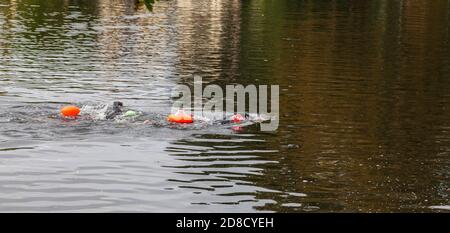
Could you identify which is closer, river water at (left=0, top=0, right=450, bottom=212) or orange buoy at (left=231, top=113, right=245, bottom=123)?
river water at (left=0, top=0, right=450, bottom=212)

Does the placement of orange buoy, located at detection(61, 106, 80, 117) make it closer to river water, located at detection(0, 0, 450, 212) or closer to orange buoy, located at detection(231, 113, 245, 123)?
river water, located at detection(0, 0, 450, 212)

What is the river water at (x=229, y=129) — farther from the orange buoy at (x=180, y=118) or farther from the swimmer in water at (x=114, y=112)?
the orange buoy at (x=180, y=118)

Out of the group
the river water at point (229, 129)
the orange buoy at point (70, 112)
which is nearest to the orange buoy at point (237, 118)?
the river water at point (229, 129)

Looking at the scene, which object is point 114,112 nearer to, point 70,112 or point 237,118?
point 70,112

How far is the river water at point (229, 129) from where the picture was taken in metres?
21.6

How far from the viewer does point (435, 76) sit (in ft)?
148

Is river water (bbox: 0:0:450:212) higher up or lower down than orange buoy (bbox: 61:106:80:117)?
lower down

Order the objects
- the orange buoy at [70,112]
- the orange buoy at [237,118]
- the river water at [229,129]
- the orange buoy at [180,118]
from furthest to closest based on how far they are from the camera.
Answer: the orange buoy at [237,118], the orange buoy at [70,112], the orange buoy at [180,118], the river water at [229,129]

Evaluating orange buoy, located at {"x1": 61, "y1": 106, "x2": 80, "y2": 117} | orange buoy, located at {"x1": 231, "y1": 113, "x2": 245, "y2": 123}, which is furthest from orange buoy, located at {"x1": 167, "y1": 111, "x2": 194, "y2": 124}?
orange buoy, located at {"x1": 61, "y1": 106, "x2": 80, "y2": 117}

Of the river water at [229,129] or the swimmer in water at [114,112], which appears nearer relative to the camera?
the river water at [229,129]

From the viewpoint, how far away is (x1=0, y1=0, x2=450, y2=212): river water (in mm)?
21625
